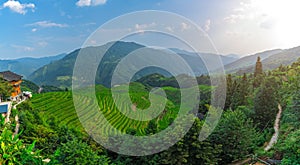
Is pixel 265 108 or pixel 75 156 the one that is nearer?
pixel 75 156

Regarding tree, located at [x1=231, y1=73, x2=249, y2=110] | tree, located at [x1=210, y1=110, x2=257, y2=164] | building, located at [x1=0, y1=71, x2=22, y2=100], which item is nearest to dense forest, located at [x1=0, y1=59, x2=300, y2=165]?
tree, located at [x1=210, y1=110, x2=257, y2=164]

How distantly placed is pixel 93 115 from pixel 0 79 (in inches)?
299

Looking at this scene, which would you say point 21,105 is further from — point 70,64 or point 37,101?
point 70,64

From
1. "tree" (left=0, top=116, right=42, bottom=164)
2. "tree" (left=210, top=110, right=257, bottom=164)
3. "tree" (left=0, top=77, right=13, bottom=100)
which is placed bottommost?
"tree" (left=210, top=110, right=257, bottom=164)

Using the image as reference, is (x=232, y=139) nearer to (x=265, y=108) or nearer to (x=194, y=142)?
(x=194, y=142)

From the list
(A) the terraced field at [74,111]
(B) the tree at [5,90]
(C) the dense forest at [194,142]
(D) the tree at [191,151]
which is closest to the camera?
(C) the dense forest at [194,142]

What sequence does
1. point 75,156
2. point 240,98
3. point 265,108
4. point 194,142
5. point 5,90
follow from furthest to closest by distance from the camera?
point 240,98 → point 5,90 → point 265,108 → point 194,142 → point 75,156

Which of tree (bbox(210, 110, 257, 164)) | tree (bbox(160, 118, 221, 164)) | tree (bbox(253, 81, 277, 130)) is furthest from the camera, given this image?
tree (bbox(253, 81, 277, 130))

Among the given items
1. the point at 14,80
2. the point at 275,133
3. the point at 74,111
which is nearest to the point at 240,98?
the point at 275,133

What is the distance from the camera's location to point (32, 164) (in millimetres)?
3744

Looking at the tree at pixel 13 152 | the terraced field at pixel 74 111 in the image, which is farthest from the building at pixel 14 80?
the tree at pixel 13 152

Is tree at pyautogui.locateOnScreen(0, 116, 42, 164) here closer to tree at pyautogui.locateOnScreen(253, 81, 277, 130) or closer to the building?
tree at pyautogui.locateOnScreen(253, 81, 277, 130)

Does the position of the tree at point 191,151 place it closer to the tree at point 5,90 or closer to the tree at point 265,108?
the tree at point 265,108

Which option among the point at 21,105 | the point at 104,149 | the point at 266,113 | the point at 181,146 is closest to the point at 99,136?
the point at 104,149
